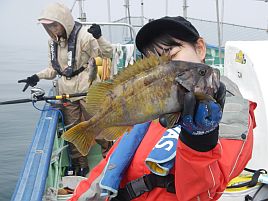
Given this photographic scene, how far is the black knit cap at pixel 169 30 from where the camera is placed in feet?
5.89

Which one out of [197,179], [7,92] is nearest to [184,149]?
[197,179]

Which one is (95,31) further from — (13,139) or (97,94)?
(13,139)

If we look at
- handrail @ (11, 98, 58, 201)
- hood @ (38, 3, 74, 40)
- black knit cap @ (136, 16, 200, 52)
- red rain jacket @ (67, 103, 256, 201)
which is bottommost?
handrail @ (11, 98, 58, 201)

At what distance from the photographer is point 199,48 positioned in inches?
73.4

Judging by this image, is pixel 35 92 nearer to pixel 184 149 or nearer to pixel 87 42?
pixel 87 42

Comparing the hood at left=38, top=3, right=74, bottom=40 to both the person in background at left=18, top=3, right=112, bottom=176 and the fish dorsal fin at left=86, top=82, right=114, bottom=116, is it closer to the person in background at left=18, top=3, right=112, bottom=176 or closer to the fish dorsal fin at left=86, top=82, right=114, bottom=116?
the person in background at left=18, top=3, right=112, bottom=176

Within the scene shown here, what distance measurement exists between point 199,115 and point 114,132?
14.9 inches

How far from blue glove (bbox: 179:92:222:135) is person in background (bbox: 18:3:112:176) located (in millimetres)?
3578

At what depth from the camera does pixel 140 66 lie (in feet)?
5.05

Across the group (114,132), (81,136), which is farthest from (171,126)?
(81,136)

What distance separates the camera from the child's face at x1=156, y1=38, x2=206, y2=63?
173 cm

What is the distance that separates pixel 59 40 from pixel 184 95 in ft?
13.2

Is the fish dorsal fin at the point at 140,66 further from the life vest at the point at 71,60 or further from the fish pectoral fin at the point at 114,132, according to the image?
the life vest at the point at 71,60

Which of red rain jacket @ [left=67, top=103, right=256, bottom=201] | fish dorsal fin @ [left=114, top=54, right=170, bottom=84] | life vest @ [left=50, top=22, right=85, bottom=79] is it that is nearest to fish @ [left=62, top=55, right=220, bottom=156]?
fish dorsal fin @ [left=114, top=54, right=170, bottom=84]
